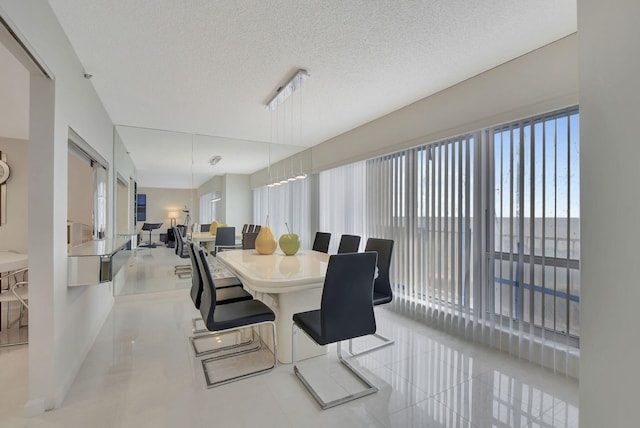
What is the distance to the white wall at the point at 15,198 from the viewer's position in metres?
3.80

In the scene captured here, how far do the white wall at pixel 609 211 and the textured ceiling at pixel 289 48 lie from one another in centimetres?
124

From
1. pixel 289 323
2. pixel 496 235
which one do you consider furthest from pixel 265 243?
pixel 496 235

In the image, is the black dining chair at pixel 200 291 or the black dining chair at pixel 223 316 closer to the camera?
the black dining chair at pixel 223 316

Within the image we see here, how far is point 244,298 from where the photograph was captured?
2752 mm

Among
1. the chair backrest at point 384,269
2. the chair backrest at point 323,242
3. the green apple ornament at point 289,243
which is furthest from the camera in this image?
the chair backrest at point 323,242

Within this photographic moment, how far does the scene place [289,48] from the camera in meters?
2.36

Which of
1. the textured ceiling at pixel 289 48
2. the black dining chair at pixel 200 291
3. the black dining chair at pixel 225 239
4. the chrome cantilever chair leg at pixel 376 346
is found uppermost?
the textured ceiling at pixel 289 48

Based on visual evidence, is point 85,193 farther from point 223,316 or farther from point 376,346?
point 376,346

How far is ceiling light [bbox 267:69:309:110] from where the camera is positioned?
109 inches

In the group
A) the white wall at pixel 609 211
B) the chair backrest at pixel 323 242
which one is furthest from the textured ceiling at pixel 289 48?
the chair backrest at pixel 323 242

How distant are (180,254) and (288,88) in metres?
3.38

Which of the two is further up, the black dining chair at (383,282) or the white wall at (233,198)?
the white wall at (233,198)

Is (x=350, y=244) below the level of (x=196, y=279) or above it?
above

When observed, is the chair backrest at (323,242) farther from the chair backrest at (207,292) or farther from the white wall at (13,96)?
the white wall at (13,96)
